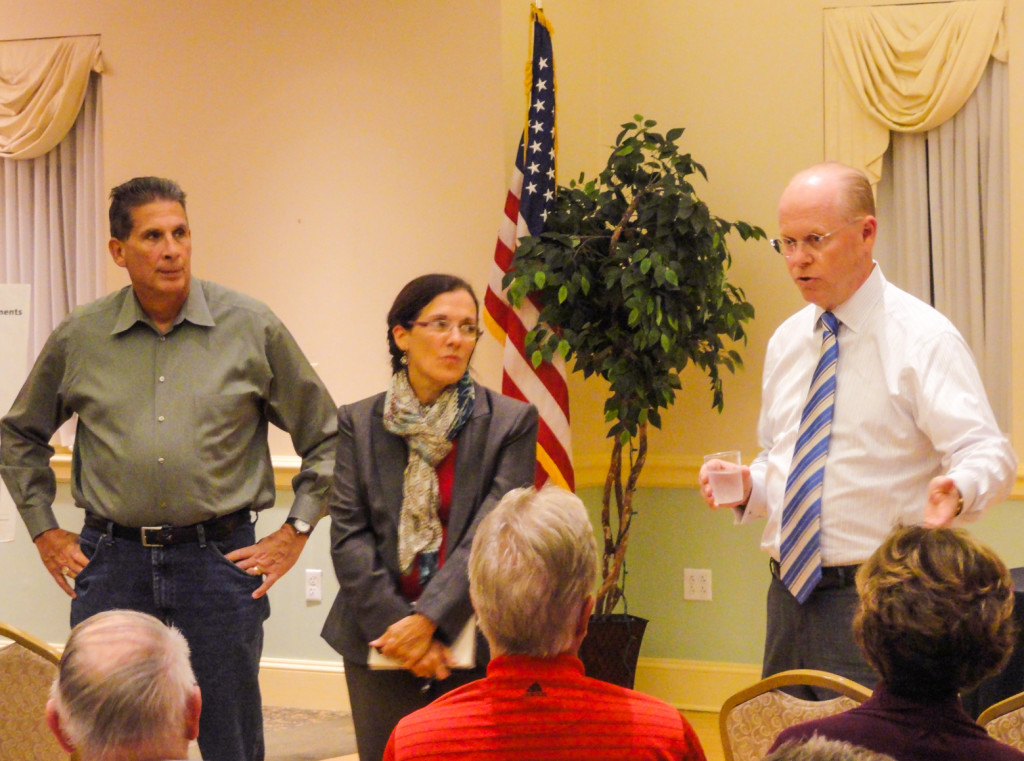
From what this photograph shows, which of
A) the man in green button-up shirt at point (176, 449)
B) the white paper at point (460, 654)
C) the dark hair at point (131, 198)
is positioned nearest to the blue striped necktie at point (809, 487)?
the white paper at point (460, 654)

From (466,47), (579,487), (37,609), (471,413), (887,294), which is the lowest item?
(37,609)

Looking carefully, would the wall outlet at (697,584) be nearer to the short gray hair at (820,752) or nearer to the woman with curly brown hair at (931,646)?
the woman with curly brown hair at (931,646)

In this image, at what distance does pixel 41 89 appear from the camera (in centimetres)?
570

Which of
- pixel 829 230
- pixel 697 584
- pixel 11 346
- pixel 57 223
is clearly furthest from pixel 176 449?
pixel 57 223

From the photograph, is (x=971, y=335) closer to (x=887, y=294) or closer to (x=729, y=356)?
(x=729, y=356)

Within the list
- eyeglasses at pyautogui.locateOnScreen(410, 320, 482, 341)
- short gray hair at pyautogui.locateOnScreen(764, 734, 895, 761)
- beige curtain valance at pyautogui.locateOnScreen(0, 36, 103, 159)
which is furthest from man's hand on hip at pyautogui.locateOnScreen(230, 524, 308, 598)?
beige curtain valance at pyautogui.locateOnScreen(0, 36, 103, 159)

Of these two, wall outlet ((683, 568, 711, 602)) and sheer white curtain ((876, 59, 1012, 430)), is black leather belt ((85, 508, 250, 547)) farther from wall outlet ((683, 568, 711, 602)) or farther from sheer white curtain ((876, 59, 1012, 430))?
sheer white curtain ((876, 59, 1012, 430))

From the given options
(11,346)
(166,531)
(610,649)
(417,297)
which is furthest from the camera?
(610,649)

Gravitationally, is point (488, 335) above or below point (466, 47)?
below

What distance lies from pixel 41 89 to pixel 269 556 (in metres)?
3.65

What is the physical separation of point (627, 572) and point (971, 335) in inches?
70.8

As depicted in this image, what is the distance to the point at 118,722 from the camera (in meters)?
1.40

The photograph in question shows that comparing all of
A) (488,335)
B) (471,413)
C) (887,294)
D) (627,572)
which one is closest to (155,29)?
(488,335)

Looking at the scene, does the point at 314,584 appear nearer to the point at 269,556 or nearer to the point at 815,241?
the point at 269,556
